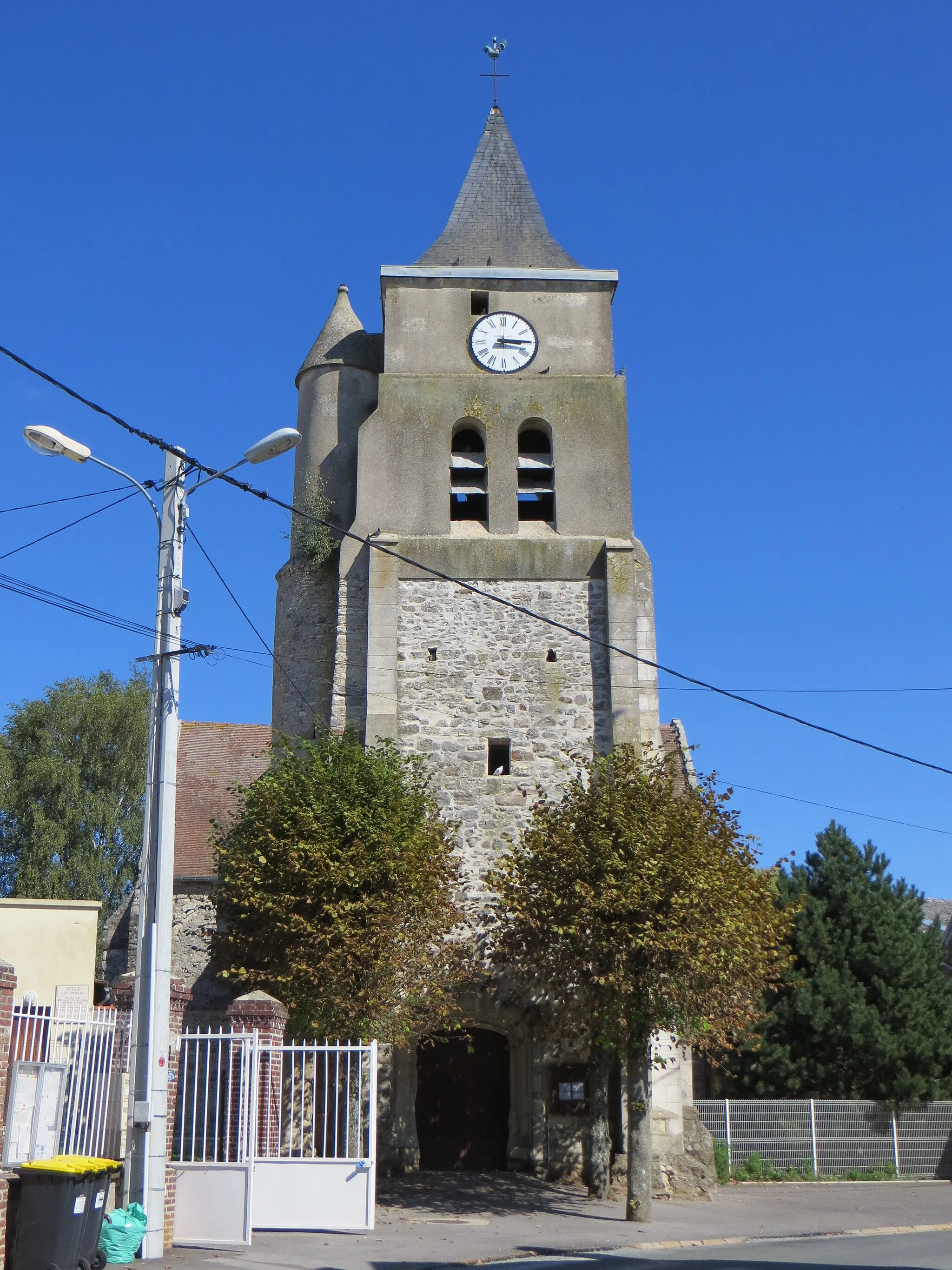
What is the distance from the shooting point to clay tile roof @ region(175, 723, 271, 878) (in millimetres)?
23281

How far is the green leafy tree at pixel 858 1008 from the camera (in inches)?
953

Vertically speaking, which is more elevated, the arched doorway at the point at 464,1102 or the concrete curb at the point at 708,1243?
the arched doorway at the point at 464,1102

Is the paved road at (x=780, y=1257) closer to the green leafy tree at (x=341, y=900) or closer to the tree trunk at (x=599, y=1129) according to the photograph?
the tree trunk at (x=599, y=1129)

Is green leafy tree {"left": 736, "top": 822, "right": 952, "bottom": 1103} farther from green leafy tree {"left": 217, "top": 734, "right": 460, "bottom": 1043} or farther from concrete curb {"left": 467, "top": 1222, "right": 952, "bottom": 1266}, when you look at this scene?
green leafy tree {"left": 217, "top": 734, "right": 460, "bottom": 1043}

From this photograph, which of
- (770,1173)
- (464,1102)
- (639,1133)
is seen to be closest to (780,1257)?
(639,1133)

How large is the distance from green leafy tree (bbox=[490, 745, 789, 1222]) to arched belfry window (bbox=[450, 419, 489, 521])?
22.4ft

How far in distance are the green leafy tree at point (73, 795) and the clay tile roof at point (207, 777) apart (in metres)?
6.33

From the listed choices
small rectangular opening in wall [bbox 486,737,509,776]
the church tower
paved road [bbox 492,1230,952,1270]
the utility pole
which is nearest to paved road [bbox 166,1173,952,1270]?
paved road [bbox 492,1230,952,1270]

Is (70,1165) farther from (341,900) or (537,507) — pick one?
(537,507)

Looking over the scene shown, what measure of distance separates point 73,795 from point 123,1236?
24.3 metres

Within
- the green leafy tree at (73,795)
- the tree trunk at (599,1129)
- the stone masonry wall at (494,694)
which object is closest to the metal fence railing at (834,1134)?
the tree trunk at (599,1129)

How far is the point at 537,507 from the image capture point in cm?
2284

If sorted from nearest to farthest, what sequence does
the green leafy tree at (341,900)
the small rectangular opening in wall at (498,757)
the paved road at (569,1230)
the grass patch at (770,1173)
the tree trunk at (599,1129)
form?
the paved road at (569,1230), the green leafy tree at (341,900), the tree trunk at (599,1129), the small rectangular opening in wall at (498,757), the grass patch at (770,1173)

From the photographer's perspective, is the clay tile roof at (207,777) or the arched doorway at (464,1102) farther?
the clay tile roof at (207,777)
